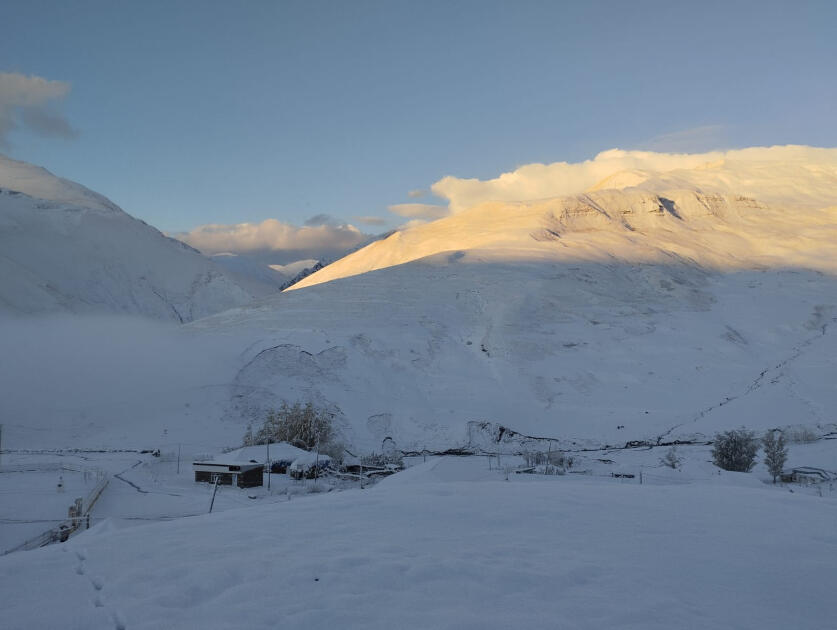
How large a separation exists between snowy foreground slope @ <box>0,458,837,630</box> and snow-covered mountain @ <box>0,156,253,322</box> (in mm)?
60733

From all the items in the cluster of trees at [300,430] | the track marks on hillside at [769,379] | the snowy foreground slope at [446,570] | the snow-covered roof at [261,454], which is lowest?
the snow-covered roof at [261,454]

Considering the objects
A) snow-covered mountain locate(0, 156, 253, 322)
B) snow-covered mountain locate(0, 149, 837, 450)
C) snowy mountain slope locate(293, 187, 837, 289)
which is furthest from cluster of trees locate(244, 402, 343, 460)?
snow-covered mountain locate(0, 156, 253, 322)

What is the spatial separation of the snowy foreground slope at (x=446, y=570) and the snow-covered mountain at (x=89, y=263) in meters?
60.7

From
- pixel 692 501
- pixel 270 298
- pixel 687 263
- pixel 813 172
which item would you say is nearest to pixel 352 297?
pixel 270 298

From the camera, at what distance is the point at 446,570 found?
5.63m

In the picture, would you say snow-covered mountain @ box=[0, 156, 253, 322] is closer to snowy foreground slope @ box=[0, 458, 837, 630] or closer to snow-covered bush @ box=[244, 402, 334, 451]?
snow-covered bush @ box=[244, 402, 334, 451]

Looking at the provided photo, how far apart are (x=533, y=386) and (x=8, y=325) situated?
39.2 meters

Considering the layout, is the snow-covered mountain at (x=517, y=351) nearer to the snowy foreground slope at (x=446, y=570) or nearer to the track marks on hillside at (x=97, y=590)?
the snowy foreground slope at (x=446, y=570)

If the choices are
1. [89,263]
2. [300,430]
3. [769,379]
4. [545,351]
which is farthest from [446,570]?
[89,263]

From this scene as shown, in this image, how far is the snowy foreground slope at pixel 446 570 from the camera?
186 inches

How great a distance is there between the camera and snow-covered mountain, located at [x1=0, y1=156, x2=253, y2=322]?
2653 inches

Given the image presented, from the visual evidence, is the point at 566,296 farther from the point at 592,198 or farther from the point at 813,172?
the point at 813,172

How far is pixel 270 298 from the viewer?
5894 cm

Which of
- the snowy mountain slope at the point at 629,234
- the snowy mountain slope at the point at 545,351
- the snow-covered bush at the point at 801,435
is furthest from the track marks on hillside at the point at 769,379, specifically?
the snowy mountain slope at the point at 629,234
